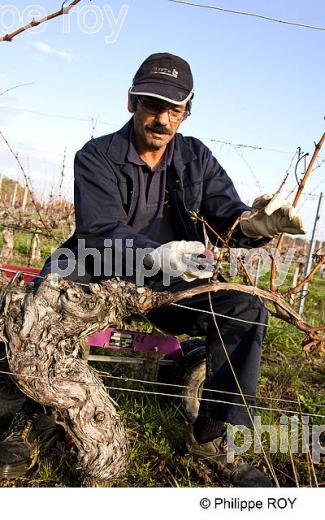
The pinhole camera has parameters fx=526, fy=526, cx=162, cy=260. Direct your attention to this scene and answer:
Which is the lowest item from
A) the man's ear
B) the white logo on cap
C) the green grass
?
the green grass

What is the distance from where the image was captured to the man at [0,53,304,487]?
6.91 feet

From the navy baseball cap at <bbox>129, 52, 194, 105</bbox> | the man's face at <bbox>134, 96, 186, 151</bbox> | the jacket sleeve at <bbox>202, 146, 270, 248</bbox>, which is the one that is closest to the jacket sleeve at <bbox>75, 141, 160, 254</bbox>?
the man's face at <bbox>134, 96, 186, 151</bbox>

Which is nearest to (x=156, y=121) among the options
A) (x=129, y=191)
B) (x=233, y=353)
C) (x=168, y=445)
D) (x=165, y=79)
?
(x=165, y=79)

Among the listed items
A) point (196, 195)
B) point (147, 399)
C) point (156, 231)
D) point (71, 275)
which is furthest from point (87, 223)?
point (147, 399)

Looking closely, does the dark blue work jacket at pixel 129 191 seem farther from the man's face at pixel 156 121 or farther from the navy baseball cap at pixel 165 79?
the navy baseball cap at pixel 165 79

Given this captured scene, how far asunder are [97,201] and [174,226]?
47 cm

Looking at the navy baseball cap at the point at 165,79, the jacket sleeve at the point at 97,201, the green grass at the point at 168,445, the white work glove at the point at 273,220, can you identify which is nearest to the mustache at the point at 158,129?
the navy baseball cap at the point at 165,79

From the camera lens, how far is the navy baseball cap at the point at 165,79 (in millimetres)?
2334

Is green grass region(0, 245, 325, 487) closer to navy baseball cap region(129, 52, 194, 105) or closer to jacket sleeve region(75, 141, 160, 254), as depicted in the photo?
jacket sleeve region(75, 141, 160, 254)

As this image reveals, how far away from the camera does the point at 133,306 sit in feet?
6.27

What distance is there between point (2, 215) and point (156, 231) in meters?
6.42

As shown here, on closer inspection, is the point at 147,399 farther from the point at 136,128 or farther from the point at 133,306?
the point at 136,128

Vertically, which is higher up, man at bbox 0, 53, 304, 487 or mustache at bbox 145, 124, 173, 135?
mustache at bbox 145, 124, 173, 135

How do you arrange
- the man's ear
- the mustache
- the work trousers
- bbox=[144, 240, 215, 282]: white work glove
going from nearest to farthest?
bbox=[144, 240, 215, 282]: white work glove, the work trousers, the mustache, the man's ear
